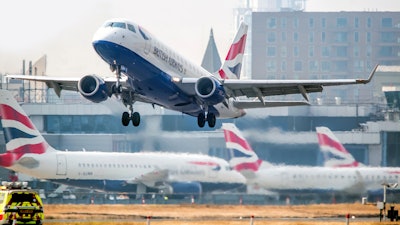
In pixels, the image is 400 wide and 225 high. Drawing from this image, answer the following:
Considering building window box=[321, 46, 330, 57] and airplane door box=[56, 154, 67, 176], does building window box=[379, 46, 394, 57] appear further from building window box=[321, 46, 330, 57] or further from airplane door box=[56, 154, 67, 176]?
airplane door box=[56, 154, 67, 176]

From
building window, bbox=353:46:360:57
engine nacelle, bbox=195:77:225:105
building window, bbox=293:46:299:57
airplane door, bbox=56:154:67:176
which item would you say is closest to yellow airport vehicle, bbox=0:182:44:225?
engine nacelle, bbox=195:77:225:105

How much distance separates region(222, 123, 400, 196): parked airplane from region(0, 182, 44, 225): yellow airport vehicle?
31.5 m

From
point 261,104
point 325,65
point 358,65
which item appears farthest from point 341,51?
point 261,104

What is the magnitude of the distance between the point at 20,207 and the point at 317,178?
116 ft

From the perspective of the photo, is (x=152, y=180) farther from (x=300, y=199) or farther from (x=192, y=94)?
(x=192, y=94)

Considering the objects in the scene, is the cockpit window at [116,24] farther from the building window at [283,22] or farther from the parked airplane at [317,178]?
the building window at [283,22]

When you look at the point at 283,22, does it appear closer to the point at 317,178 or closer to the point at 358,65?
the point at 358,65

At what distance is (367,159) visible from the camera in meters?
103

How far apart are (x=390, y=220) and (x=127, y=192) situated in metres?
25.2

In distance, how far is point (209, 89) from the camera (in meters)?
61.3

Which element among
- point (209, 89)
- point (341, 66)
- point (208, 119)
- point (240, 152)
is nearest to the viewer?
point (209, 89)

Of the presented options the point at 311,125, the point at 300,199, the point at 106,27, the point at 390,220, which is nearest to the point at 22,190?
the point at 106,27

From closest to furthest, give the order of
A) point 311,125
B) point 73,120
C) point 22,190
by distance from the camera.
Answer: point 22,190
point 311,125
point 73,120

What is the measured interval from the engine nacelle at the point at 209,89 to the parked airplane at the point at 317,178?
2021 centimetres
